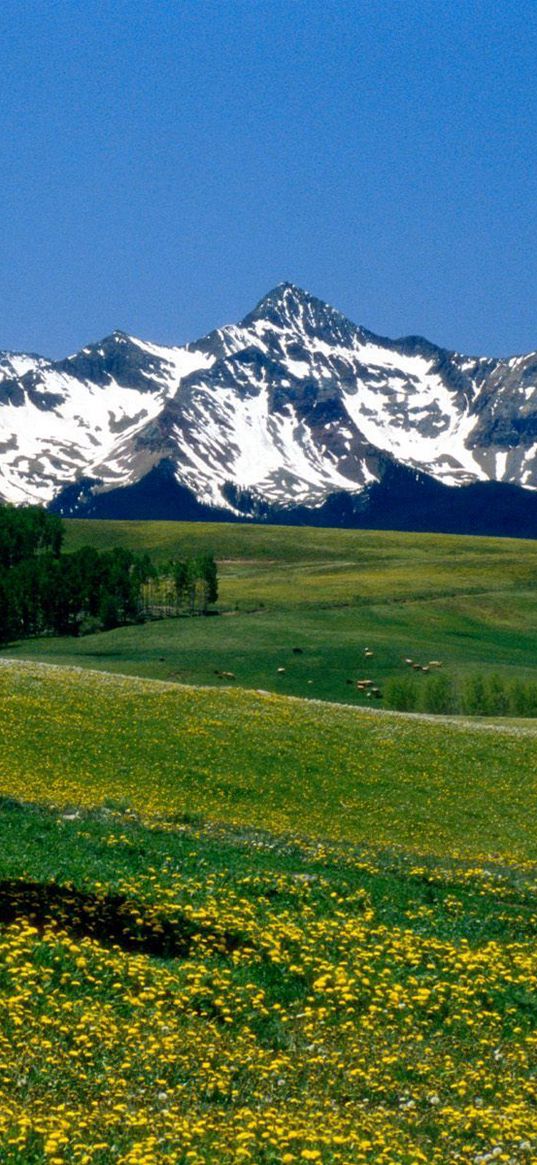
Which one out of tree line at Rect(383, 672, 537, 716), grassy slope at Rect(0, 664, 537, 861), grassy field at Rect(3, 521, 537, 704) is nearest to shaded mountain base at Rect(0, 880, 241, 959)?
grassy slope at Rect(0, 664, 537, 861)

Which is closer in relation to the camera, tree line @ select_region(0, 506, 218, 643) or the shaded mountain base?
the shaded mountain base

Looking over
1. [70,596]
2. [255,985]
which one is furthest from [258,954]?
[70,596]

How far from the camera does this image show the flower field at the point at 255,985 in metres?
14.6

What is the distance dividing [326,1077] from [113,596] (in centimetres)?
16714

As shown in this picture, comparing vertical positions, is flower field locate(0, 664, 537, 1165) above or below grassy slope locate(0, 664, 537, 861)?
above

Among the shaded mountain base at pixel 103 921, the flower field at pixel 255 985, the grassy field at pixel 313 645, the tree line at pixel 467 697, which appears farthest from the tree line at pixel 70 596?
the shaded mountain base at pixel 103 921

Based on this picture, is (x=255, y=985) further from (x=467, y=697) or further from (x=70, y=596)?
(x=70, y=596)

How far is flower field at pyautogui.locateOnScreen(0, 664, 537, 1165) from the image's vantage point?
14609 millimetres

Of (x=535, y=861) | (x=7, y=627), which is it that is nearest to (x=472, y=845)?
(x=535, y=861)

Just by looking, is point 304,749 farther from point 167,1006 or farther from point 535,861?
point 167,1006

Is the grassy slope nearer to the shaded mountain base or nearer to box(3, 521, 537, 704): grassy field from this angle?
the shaded mountain base

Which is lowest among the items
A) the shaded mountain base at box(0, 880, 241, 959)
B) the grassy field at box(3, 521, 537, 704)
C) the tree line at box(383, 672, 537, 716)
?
the tree line at box(383, 672, 537, 716)

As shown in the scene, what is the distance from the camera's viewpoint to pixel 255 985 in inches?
762

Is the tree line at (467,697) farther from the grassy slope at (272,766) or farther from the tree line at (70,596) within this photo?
the grassy slope at (272,766)
